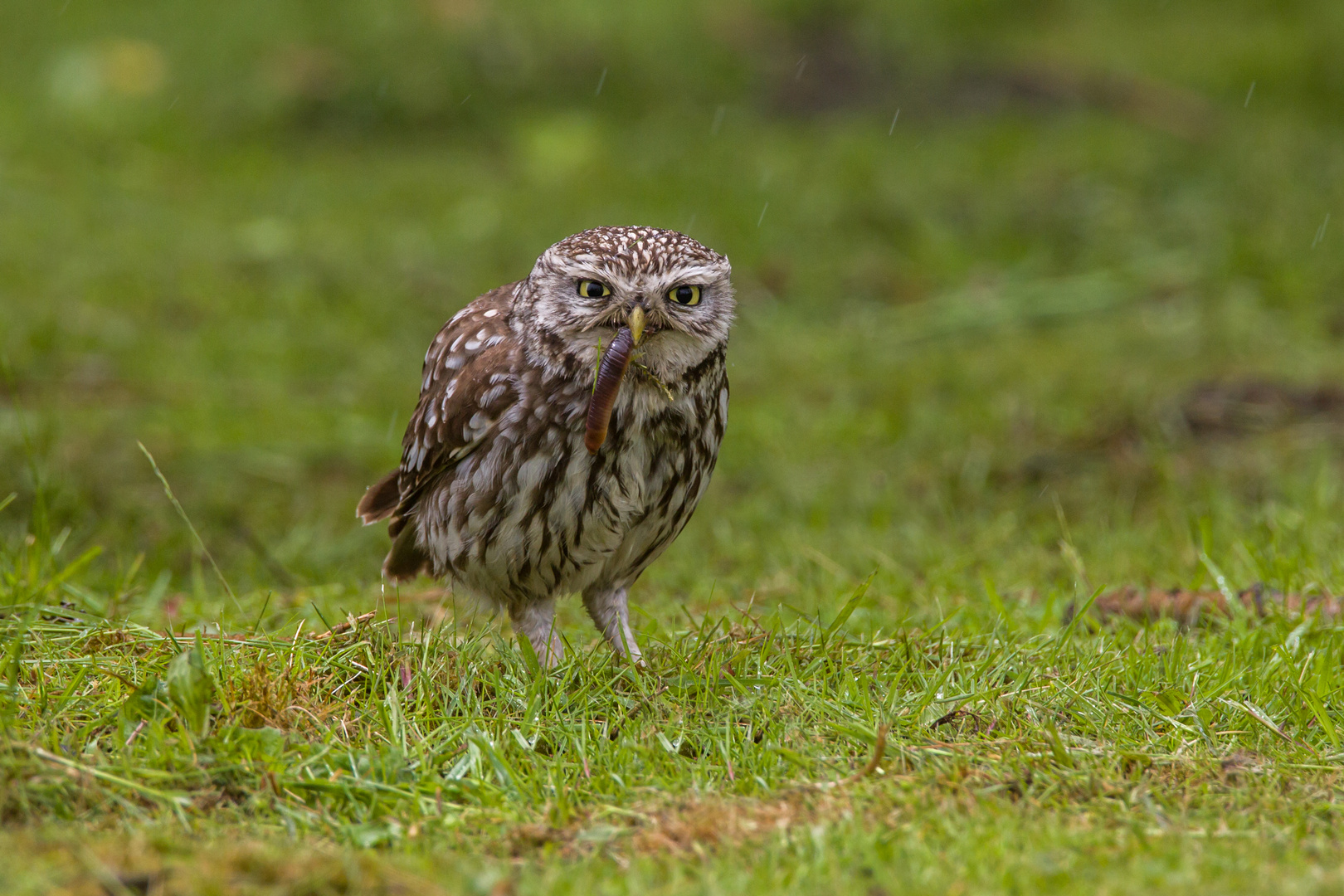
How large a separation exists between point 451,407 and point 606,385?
0.58 m

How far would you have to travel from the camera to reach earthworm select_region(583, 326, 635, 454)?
11.1 ft

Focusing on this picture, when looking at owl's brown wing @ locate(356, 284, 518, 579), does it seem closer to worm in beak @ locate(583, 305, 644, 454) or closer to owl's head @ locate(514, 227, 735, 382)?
owl's head @ locate(514, 227, 735, 382)

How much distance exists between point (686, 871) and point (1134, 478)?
369 cm

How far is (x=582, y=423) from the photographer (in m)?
3.53

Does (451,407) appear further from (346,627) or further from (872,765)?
(872,765)

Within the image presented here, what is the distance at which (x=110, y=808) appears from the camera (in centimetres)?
258

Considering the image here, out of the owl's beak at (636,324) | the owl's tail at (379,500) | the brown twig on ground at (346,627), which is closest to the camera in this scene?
the brown twig on ground at (346,627)

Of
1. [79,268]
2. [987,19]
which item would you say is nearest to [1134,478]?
[79,268]

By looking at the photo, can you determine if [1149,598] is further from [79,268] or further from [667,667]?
[79,268]

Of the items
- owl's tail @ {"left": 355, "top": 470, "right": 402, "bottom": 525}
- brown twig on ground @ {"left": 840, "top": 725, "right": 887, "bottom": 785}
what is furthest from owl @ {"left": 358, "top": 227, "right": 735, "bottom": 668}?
brown twig on ground @ {"left": 840, "top": 725, "right": 887, "bottom": 785}

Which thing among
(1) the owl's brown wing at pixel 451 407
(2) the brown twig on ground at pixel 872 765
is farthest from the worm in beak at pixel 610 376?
(2) the brown twig on ground at pixel 872 765

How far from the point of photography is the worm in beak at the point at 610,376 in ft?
11.0

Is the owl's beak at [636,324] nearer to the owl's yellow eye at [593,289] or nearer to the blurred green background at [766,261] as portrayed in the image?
the owl's yellow eye at [593,289]

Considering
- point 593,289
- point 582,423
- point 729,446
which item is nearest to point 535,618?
point 582,423
